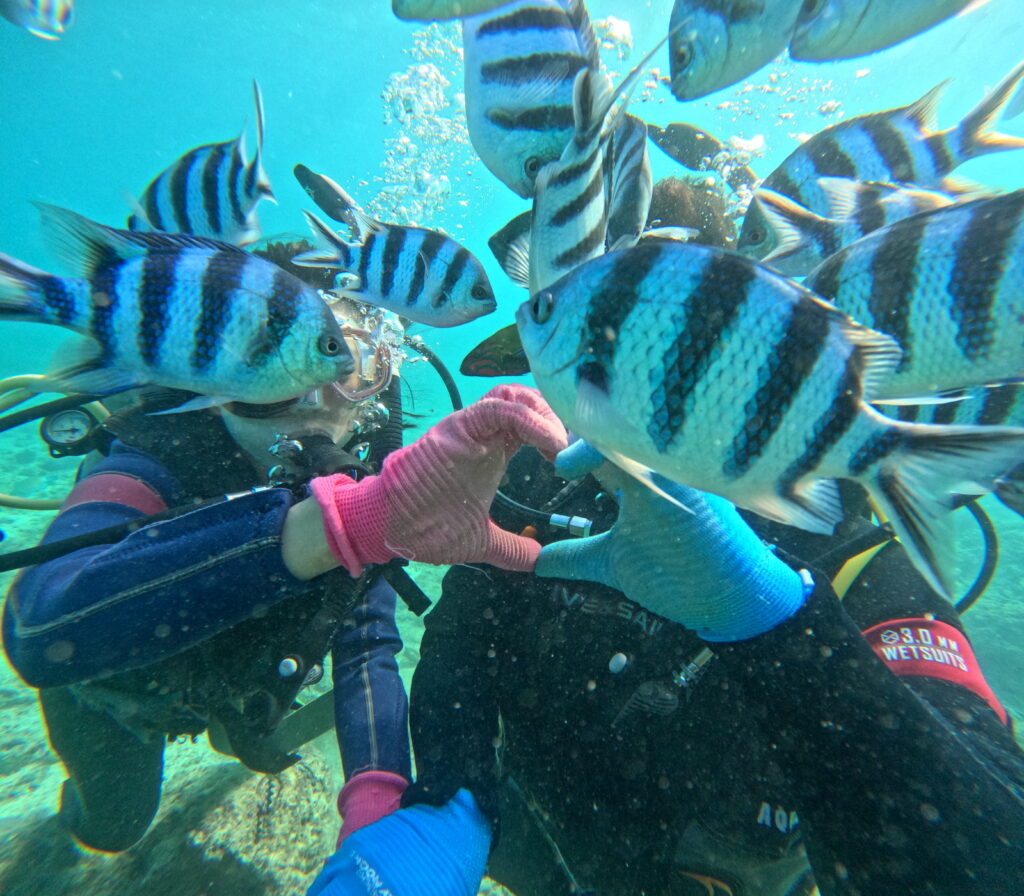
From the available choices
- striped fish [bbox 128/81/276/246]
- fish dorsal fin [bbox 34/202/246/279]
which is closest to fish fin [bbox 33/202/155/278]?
fish dorsal fin [bbox 34/202/246/279]

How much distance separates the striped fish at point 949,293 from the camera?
0.97 m

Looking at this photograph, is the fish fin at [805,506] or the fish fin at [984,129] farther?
the fish fin at [984,129]

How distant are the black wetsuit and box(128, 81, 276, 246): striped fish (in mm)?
2284

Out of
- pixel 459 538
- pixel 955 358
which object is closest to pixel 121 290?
pixel 459 538

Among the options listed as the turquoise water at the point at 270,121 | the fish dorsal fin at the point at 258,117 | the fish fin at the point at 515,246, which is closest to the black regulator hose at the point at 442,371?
the turquoise water at the point at 270,121

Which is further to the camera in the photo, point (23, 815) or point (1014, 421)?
point (23, 815)

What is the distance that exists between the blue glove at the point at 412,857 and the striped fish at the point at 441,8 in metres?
2.88

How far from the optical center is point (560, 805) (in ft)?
8.74

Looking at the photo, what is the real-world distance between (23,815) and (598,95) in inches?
272

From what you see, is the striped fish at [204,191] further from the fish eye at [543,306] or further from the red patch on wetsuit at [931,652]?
the red patch on wetsuit at [931,652]

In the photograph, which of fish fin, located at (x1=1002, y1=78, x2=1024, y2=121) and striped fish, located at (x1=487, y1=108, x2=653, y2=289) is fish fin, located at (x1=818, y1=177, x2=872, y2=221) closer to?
fish fin, located at (x1=1002, y1=78, x2=1024, y2=121)

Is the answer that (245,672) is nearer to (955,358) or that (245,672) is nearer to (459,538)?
(459,538)

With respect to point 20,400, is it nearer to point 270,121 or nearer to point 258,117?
point 258,117

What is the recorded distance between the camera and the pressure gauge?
10.2 ft
